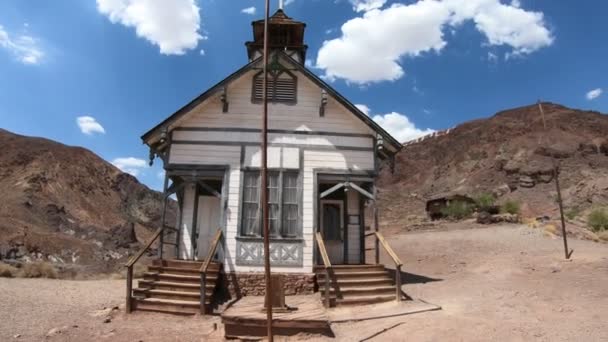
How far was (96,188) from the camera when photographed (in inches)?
2405

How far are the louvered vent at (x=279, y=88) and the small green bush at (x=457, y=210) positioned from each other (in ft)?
81.2

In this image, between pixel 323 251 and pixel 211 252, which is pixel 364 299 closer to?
pixel 323 251

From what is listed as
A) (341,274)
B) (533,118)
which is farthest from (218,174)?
(533,118)

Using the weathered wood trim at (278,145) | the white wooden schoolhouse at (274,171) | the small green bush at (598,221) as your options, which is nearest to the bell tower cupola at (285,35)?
the white wooden schoolhouse at (274,171)

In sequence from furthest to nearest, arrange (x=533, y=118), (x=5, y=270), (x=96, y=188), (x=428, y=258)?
1. (x=533, y=118)
2. (x=96, y=188)
3. (x=428, y=258)
4. (x=5, y=270)

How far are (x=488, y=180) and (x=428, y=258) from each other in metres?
46.9

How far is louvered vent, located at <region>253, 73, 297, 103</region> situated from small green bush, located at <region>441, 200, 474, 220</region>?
24.7 meters

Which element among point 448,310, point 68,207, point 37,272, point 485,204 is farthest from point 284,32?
point 68,207

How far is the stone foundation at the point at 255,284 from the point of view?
12.6 m

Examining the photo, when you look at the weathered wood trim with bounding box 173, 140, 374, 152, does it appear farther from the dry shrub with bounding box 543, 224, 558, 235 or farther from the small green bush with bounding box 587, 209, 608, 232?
the small green bush with bounding box 587, 209, 608, 232

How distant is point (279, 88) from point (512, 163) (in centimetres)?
5653

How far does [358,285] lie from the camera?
11.8 metres

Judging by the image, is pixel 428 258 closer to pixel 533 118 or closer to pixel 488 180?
pixel 488 180

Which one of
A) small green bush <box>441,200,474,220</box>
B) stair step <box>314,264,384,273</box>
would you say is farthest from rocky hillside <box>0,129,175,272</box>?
small green bush <box>441,200,474,220</box>
